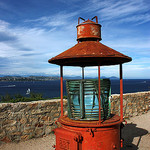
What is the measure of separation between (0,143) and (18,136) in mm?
571

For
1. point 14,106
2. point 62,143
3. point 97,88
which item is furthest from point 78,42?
point 14,106

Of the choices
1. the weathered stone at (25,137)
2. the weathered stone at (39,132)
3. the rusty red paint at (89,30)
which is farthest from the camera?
the weathered stone at (39,132)

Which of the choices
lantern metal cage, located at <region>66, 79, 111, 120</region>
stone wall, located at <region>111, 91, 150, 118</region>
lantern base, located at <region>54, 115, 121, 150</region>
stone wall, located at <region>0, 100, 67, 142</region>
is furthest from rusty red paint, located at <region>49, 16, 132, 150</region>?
stone wall, located at <region>111, 91, 150, 118</region>

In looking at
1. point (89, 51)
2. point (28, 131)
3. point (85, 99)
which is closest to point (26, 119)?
point (28, 131)

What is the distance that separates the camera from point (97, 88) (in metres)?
3.86

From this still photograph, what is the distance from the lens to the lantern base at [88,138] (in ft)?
12.0

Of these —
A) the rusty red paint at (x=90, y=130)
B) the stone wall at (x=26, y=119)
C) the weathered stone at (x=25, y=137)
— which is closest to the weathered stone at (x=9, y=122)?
the stone wall at (x=26, y=119)

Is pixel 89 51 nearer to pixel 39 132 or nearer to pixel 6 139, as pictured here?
pixel 39 132

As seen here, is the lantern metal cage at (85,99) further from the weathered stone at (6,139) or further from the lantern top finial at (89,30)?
the weathered stone at (6,139)

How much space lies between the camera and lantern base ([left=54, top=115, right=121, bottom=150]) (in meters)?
3.66

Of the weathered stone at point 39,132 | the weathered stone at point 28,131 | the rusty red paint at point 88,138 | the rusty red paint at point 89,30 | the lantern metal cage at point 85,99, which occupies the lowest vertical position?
the weathered stone at point 39,132

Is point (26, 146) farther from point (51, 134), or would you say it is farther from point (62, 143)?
point (62, 143)

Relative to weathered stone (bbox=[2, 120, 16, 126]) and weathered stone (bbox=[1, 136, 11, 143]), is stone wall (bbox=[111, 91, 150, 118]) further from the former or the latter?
weathered stone (bbox=[1, 136, 11, 143])

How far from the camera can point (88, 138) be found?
145 inches
